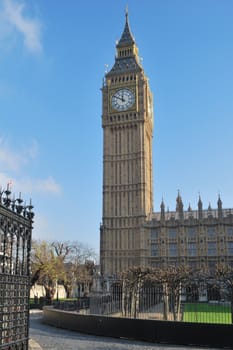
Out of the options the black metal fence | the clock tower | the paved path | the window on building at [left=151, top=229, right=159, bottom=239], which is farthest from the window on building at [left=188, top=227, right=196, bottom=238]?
the paved path

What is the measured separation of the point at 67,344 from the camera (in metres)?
18.1

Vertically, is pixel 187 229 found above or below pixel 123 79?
below

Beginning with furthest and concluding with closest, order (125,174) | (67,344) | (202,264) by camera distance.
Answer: (125,174) < (202,264) < (67,344)

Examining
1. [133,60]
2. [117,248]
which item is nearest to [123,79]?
[133,60]

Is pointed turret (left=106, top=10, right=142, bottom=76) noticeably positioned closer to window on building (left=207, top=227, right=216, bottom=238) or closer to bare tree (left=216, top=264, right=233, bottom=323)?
window on building (left=207, top=227, right=216, bottom=238)

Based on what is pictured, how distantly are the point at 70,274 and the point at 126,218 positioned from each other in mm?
21180

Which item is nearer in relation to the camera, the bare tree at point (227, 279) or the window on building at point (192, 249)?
the bare tree at point (227, 279)

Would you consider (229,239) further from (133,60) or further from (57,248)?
(133,60)

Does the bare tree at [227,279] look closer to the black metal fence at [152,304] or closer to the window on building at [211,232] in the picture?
the black metal fence at [152,304]

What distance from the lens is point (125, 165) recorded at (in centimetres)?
7881

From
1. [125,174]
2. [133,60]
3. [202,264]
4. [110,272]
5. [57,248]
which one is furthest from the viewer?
[133,60]

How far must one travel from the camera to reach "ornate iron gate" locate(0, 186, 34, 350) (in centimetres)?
908

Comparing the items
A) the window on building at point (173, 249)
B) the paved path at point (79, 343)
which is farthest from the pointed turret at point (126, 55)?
the paved path at point (79, 343)

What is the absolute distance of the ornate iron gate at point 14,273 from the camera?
9.08 m
